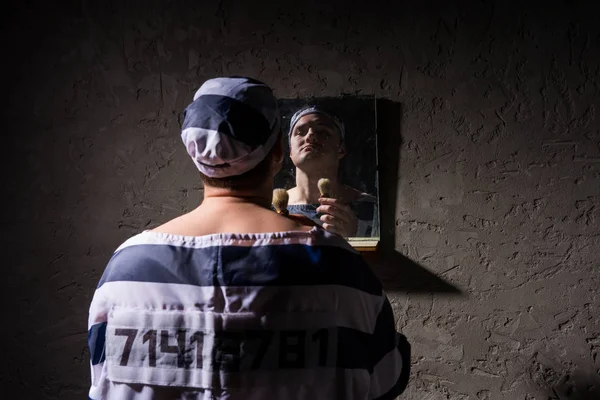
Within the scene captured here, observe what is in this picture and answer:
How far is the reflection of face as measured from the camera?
1880mm

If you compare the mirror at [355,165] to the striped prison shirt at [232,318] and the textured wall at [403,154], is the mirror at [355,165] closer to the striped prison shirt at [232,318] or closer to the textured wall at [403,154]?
the textured wall at [403,154]

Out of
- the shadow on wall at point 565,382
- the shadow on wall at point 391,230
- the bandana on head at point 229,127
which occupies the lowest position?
the shadow on wall at point 565,382

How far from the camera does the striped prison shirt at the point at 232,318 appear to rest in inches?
34.1

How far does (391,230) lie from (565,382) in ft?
2.47

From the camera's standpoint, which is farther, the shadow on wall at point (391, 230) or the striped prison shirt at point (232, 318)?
the shadow on wall at point (391, 230)

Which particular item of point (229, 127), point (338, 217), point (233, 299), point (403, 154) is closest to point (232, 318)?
point (233, 299)

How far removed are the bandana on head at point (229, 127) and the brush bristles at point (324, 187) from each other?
885mm

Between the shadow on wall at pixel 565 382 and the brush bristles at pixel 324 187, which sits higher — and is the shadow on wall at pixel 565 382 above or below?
below

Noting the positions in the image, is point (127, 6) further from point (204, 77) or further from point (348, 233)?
point (348, 233)

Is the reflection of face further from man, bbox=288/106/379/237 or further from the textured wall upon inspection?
Result: the textured wall

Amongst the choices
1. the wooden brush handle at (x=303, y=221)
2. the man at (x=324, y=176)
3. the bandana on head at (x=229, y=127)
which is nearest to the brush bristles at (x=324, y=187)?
the man at (x=324, y=176)

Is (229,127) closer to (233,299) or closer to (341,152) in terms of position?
(233,299)

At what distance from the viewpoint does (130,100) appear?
2039mm

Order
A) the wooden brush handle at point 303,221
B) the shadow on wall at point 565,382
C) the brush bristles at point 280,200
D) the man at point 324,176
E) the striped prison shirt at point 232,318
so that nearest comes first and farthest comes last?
the striped prison shirt at point 232,318, the wooden brush handle at point 303,221, the brush bristles at point 280,200, the shadow on wall at point 565,382, the man at point 324,176
